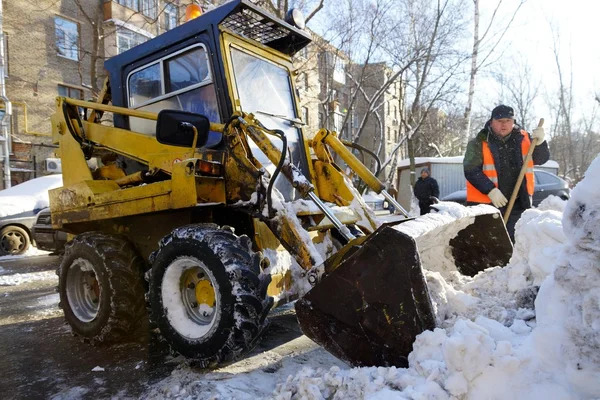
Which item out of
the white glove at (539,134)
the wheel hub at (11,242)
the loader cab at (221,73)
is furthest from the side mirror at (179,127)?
the wheel hub at (11,242)

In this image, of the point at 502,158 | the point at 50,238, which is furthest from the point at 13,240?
the point at 502,158

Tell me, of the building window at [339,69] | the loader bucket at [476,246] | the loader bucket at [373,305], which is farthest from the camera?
the building window at [339,69]

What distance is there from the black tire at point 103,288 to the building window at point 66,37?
16.7m

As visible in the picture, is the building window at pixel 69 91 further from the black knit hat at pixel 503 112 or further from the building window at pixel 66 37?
the black knit hat at pixel 503 112

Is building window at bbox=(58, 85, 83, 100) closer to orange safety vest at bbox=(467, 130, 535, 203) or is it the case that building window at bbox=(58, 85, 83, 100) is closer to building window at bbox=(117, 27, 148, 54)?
building window at bbox=(117, 27, 148, 54)

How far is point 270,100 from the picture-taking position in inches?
160

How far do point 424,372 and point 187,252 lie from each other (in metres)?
1.70

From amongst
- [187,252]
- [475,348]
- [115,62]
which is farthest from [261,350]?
[115,62]

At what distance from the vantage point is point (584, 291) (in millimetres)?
1665

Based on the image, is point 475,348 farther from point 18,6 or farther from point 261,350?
point 18,6

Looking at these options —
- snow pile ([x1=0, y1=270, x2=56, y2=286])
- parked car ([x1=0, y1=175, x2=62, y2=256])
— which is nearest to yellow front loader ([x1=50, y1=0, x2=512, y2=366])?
snow pile ([x1=0, y1=270, x2=56, y2=286])

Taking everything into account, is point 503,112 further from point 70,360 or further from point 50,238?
point 50,238

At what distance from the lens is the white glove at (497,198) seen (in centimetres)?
397

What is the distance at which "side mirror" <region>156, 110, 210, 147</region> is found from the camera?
9.62ft
